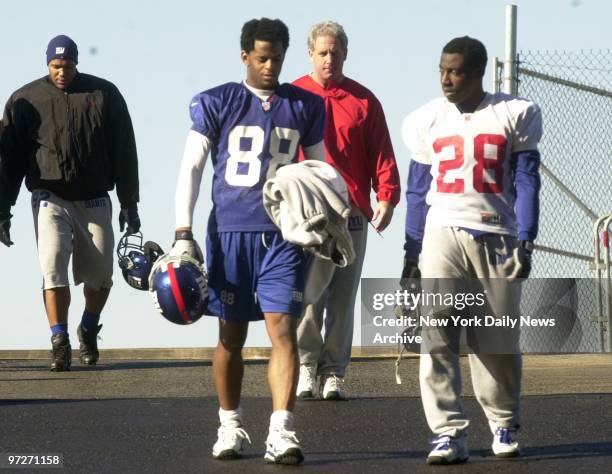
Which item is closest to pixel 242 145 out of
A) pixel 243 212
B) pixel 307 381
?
pixel 243 212

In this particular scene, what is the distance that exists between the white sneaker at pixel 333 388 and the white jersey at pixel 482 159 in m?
2.62

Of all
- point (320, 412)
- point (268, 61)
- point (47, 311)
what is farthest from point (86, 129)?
point (268, 61)

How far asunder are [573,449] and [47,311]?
5399mm

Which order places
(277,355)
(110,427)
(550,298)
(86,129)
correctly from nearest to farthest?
(277,355), (110,427), (86,129), (550,298)

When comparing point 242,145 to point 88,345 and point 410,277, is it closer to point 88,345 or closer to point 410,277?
point 410,277

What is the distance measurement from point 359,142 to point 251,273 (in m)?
2.63

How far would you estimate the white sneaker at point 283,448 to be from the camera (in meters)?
7.12

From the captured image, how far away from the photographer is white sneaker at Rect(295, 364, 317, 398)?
10047 mm

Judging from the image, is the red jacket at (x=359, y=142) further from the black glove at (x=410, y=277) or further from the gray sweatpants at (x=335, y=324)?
the black glove at (x=410, y=277)

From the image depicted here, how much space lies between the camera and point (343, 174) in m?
9.91

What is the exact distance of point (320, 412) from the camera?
9.28 m

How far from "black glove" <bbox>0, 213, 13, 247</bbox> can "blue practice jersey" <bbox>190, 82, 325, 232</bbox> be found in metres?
5.15

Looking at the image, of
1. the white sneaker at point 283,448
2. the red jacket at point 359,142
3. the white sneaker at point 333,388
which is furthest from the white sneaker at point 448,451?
the red jacket at point 359,142

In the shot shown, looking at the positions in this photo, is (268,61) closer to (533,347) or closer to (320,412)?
(320,412)
